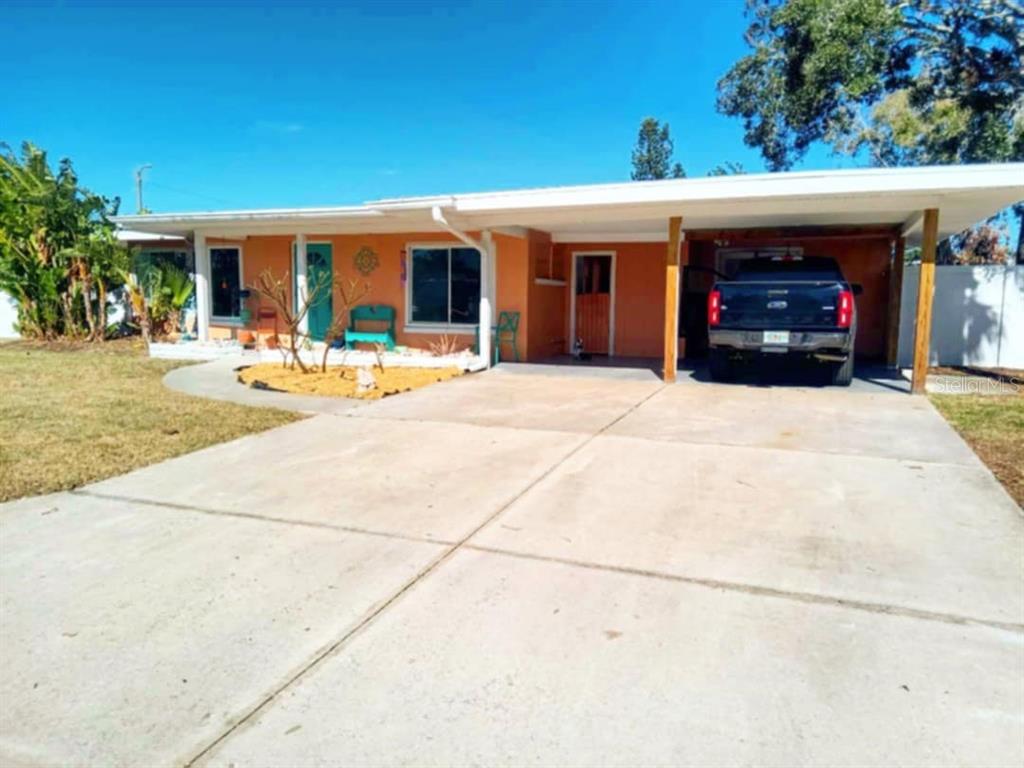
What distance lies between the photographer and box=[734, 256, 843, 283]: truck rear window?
32.0 feet

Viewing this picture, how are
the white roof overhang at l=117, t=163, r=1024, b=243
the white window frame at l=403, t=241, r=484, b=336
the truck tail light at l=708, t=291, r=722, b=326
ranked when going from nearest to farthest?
the white roof overhang at l=117, t=163, r=1024, b=243, the truck tail light at l=708, t=291, r=722, b=326, the white window frame at l=403, t=241, r=484, b=336

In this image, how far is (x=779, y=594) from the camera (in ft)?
11.0

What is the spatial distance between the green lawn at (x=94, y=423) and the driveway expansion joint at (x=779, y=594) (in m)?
3.63

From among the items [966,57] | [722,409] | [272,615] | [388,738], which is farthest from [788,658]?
[966,57]

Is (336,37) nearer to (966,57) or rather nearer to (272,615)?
(966,57)

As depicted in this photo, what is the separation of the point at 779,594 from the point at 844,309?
6.92m

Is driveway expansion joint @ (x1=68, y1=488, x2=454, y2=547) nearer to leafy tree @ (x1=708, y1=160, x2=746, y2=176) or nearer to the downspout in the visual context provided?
the downspout

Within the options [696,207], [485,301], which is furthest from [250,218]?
[696,207]

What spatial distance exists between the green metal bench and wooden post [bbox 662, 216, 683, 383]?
5757 mm

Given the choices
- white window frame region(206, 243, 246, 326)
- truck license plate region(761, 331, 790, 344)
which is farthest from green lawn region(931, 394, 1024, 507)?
white window frame region(206, 243, 246, 326)

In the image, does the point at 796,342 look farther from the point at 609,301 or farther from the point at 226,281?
the point at 226,281

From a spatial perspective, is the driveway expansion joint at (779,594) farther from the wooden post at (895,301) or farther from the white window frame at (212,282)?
the white window frame at (212,282)

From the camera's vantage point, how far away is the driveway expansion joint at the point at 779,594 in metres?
3.09

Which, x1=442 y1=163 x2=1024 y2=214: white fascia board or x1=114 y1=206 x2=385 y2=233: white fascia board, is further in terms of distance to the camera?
x1=114 y1=206 x2=385 y2=233: white fascia board
